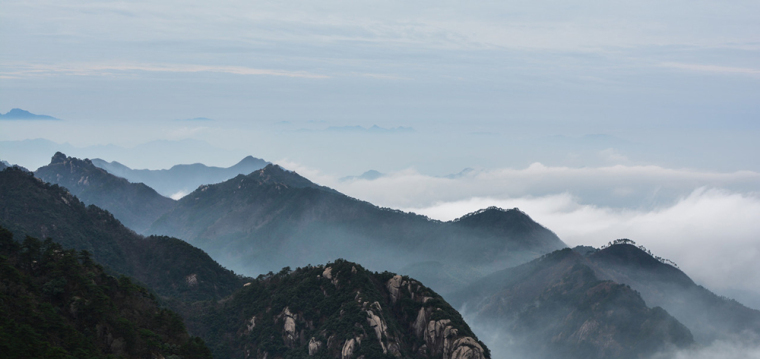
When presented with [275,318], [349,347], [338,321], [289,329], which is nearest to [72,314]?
[289,329]

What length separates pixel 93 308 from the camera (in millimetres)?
95688

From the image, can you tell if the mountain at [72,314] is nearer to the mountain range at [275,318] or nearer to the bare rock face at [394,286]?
the mountain range at [275,318]

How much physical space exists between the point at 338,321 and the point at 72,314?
173 feet

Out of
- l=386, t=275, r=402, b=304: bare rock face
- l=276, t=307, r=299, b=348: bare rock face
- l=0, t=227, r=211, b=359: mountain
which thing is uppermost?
l=0, t=227, r=211, b=359: mountain

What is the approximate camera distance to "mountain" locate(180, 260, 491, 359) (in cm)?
12500

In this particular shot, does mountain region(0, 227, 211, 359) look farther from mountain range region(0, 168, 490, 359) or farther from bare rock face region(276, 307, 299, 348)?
bare rock face region(276, 307, 299, 348)

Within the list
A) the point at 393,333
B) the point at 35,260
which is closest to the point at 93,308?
the point at 35,260

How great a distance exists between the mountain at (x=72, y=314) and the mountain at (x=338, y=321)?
27275 millimetres

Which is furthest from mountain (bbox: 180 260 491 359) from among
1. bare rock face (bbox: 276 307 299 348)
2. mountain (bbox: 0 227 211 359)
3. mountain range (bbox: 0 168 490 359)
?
mountain (bbox: 0 227 211 359)

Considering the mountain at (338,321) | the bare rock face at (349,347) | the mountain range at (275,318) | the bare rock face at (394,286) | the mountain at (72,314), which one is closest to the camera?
the mountain at (72,314)

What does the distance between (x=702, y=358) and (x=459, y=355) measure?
106966mm

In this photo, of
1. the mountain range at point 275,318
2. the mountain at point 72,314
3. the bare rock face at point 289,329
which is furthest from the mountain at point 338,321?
the mountain at point 72,314

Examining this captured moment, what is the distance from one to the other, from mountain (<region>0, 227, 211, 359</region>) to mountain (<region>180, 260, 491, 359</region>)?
27275 millimetres

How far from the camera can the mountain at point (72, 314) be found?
80.6 m
